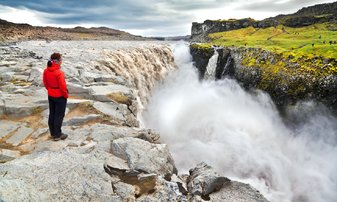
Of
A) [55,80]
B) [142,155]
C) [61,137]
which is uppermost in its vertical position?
[55,80]

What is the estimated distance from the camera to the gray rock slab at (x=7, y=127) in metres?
11.5

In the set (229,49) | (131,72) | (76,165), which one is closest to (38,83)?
(76,165)

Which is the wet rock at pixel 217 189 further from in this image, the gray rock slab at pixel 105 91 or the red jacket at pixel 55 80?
the gray rock slab at pixel 105 91

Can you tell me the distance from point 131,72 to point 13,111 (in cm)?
1882

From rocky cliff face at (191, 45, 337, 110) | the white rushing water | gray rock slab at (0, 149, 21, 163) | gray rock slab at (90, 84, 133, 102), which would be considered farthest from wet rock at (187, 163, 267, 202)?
rocky cliff face at (191, 45, 337, 110)

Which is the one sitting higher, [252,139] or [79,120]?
[79,120]

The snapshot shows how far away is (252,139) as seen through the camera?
1196 inches

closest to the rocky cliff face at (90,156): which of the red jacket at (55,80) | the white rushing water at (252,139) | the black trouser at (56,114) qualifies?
the black trouser at (56,114)

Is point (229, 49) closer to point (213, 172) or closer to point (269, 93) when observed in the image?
point (269, 93)

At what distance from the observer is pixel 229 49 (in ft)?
167

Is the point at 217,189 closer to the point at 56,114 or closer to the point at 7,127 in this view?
the point at 56,114

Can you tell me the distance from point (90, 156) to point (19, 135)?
3715mm

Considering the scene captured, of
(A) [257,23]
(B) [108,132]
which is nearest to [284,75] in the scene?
(B) [108,132]

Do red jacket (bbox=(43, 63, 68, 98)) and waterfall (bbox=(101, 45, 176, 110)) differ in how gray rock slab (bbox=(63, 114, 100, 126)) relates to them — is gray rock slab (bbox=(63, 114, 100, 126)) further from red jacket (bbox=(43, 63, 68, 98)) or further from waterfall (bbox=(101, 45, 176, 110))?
waterfall (bbox=(101, 45, 176, 110))
